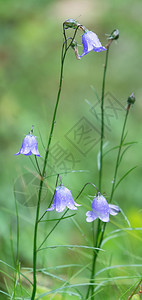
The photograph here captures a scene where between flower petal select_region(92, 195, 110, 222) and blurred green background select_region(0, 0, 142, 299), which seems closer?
flower petal select_region(92, 195, 110, 222)

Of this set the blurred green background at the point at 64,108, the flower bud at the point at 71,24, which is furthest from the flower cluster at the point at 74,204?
the blurred green background at the point at 64,108

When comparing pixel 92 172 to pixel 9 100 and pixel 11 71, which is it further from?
pixel 11 71

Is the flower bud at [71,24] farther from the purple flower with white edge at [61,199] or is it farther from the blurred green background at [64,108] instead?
the blurred green background at [64,108]

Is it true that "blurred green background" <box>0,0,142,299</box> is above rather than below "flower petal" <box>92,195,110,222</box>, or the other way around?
above

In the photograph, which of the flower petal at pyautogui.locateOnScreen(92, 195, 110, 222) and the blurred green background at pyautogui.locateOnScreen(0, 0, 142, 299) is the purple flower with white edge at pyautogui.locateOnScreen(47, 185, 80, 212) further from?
the blurred green background at pyautogui.locateOnScreen(0, 0, 142, 299)

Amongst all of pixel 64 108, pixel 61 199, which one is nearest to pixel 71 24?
pixel 61 199

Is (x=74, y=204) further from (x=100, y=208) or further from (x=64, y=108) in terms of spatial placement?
(x=64, y=108)

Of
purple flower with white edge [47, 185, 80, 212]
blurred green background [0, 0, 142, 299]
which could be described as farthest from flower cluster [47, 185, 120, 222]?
blurred green background [0, 0, 142, 299]

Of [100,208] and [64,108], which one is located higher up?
[64,108]

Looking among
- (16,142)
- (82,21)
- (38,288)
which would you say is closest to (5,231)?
(38,288)
